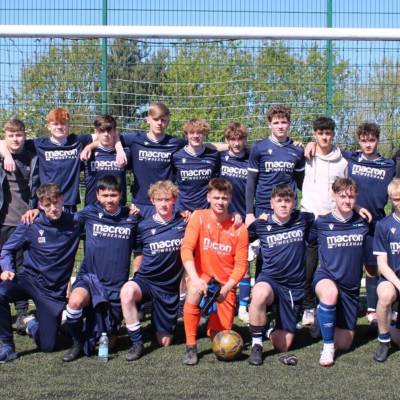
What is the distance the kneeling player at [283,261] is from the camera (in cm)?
550

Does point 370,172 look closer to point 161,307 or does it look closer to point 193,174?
point 193,174

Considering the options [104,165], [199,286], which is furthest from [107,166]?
[199,286]

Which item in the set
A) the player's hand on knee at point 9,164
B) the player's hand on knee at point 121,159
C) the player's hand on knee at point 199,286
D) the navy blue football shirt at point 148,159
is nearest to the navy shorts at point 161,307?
the player's hand on knee at point 199,286

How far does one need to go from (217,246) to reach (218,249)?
0.07 ft

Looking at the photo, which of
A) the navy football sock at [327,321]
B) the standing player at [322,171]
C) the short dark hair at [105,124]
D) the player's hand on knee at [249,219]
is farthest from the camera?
the short dark hair at [105,124]

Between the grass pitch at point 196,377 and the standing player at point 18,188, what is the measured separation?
1.00m

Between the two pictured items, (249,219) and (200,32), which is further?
(200,32)

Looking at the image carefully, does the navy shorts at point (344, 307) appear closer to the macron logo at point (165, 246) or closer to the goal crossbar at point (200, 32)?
the macron logo at point (165, 246)

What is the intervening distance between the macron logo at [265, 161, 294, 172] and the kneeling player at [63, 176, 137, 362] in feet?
3.80

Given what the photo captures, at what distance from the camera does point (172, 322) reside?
5.70m

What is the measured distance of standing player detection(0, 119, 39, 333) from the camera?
614 centimetres

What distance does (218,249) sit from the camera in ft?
18.2

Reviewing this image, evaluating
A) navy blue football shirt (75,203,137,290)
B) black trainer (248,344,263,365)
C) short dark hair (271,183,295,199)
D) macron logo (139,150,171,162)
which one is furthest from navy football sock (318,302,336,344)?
macron logo (139,150,171,162)

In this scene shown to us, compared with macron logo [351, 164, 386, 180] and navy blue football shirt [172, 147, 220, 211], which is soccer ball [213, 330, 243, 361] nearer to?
navy blue football shirt [172, 147, 220, 211]
